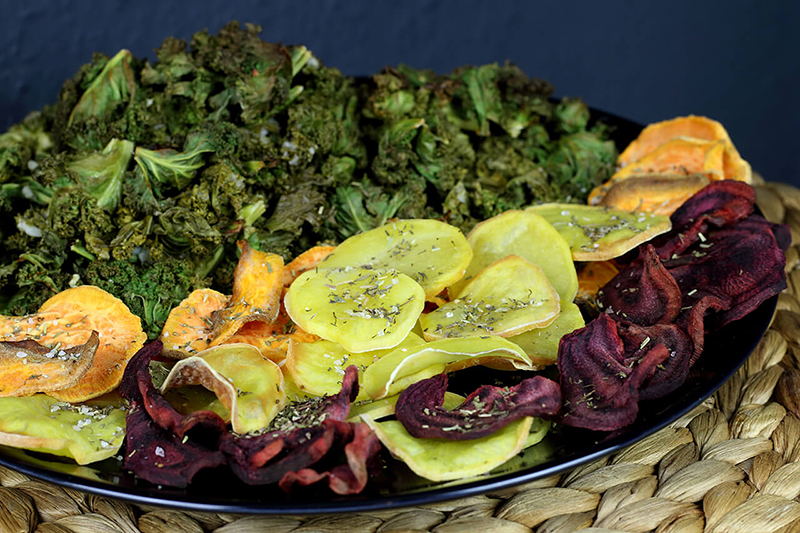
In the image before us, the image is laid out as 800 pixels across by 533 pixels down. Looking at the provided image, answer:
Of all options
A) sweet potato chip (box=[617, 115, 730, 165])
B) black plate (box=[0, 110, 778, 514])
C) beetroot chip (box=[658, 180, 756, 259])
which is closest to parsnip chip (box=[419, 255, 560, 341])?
black plate (box=[0, 110, 778, 514])

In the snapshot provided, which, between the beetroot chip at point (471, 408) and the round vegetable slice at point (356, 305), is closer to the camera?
the beetroot chip at point (471, 408)

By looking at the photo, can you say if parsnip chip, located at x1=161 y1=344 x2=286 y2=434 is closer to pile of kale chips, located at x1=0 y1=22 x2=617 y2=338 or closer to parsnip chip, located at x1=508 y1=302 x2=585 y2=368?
pile of kale chips, located at x1=0 y1=22 x2=617 y2=338

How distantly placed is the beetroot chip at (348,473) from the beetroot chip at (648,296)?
0.95m

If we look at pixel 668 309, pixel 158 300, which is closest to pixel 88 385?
pixel 158 300

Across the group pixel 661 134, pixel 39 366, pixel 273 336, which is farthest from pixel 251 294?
pixel 661 134

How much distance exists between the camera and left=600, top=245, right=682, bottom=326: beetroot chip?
217 cm

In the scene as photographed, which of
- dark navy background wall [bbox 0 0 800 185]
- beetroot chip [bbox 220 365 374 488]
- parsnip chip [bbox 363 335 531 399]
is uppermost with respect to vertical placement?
dark navy background wall [bbox 0 0 800 185]

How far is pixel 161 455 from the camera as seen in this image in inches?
67.9

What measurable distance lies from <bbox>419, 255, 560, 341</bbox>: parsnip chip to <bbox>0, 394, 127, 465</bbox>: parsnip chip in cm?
87

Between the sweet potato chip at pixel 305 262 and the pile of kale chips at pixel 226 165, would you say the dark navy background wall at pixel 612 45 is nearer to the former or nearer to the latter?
the pile of kale chips at pixel 226 165

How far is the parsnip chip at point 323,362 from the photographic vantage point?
197 cm

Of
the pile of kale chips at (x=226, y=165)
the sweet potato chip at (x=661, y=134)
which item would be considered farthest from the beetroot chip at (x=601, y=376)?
the sweet potato chip at (x=661, y=134)

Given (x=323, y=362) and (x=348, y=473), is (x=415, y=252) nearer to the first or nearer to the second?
(x=323, y=362)

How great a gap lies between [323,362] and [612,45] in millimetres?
4802
